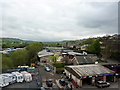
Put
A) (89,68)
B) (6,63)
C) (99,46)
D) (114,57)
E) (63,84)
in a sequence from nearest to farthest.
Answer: (63,84)
(89,68)
(6,63)
(114,57)
(99,46)

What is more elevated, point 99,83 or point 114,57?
point 114,57

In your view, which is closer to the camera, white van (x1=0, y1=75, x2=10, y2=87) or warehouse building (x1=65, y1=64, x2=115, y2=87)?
white van (x1=0, y1=75, x2=10, y2=87)

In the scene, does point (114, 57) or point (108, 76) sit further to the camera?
point (114, 57)

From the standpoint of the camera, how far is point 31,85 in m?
10.2

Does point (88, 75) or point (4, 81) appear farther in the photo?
point (88, 75)

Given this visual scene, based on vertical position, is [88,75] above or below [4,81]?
above

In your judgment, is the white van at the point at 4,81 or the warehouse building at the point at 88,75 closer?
the white van at the point at 4,81

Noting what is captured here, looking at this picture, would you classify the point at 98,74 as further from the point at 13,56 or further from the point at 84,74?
the point at 13,56

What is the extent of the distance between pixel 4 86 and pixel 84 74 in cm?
792

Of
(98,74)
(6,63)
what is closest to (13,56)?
(6,63)

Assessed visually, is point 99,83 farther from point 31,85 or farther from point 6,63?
point 6,63

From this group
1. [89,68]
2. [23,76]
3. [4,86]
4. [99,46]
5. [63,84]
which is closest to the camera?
[4,86]

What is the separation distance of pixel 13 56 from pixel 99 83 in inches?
537

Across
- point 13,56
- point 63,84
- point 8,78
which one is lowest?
point 63,84
